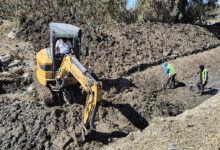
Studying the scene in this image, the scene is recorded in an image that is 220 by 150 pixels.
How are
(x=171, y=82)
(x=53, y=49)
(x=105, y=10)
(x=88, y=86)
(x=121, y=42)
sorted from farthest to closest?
(x=105, y=10)
(x=121, y=42)
(x=171, y=82)
(x=53, y=49)
(x=88, y=86)

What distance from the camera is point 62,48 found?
662cm

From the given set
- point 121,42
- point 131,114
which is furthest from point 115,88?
point 121,42

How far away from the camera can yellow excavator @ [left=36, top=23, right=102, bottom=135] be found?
505 centimetres

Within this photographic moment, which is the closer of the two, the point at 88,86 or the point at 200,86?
the point at 88,86

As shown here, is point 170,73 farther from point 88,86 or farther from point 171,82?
point 88,86

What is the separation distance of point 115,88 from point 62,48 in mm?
2725

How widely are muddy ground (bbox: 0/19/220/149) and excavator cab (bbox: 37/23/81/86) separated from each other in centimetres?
93

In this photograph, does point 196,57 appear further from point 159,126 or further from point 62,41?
point 62,41

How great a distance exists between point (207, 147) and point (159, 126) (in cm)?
140

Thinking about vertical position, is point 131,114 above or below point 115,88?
below

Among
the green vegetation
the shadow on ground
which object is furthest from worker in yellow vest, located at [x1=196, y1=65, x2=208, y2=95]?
the green vegetation

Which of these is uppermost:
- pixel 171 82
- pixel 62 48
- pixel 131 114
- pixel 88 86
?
pixel 62 48

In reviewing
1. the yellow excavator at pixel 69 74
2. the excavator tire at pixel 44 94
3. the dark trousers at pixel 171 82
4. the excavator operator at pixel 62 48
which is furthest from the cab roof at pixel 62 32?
the dark trousers at pixel 171 82

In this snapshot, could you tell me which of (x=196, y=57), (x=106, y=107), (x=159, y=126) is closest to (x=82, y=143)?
(x=106, y=107)
